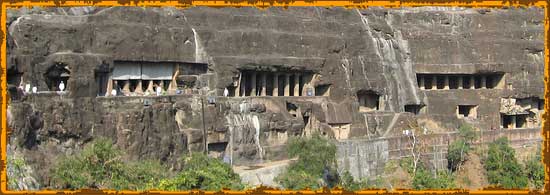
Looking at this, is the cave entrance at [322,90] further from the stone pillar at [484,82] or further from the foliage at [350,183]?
the stone pillar at [484,82]

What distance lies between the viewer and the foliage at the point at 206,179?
92.4 feet

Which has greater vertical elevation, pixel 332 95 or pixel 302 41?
pixel 302 41

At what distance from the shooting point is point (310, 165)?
106 ft

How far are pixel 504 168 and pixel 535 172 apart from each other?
151cm

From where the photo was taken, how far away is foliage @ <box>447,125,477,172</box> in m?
39.3

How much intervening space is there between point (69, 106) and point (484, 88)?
27.6 metres

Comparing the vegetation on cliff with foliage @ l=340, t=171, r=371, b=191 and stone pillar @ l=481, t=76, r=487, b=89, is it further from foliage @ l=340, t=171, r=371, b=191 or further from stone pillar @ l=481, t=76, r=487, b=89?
stone pillar @ l=481, t=76, r=487, b=89

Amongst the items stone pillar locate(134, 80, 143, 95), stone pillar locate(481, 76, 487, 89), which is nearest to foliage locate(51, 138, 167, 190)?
stone pillar locate(134, 80, 143, 95)

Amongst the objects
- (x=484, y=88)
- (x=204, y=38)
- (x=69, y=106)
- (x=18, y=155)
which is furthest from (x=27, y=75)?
(x=484, y=88)

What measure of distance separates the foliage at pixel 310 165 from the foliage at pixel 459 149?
801cm

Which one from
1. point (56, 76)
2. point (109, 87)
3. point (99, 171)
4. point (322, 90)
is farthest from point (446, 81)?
point (99, 171)

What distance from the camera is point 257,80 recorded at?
41562 mm

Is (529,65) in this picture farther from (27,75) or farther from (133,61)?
(27,75)

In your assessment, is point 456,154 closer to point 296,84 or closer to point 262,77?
point 296,84
